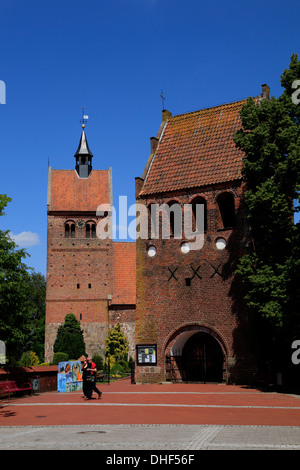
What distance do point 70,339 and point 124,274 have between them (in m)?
9.06

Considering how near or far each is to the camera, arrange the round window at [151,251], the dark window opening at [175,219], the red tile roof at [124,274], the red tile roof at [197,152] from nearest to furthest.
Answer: the red tile roof at [197,152]
the dark window opening at [175,219]
the round window at [151,251]
the red tile roof at [124,274]

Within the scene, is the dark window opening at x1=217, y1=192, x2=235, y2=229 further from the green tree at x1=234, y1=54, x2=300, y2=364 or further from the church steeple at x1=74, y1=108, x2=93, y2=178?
the church steeple at x1=74, y1=108, x2=93, y2=178

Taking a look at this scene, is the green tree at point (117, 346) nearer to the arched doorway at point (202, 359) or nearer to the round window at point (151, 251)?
the arched doorway at point (202, 359)

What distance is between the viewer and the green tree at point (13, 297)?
73.1ft

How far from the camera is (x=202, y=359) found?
29.9m

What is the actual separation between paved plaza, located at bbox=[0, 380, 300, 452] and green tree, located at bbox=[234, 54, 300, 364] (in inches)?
143

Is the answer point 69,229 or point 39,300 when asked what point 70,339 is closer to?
point 69,229

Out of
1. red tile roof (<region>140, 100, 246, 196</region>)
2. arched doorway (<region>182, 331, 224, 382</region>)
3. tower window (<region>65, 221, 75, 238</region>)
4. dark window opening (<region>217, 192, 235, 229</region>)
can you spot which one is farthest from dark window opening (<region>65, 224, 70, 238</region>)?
dark window opening (<region>217, 192, 235, 229</region>)

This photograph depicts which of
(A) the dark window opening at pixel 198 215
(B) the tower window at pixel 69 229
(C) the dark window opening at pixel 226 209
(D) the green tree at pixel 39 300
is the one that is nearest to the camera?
(C) the dark window opening at pixel 226 209

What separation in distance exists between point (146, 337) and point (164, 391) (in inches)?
215

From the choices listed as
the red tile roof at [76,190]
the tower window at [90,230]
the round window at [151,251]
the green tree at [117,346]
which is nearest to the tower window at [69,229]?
the tower window at [90,230]

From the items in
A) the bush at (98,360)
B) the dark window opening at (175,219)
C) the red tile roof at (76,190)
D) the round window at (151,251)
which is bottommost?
the bush at (98,360)

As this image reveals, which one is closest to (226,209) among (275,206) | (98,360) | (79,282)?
(275,206)

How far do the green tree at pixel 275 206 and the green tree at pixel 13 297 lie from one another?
946 cm
